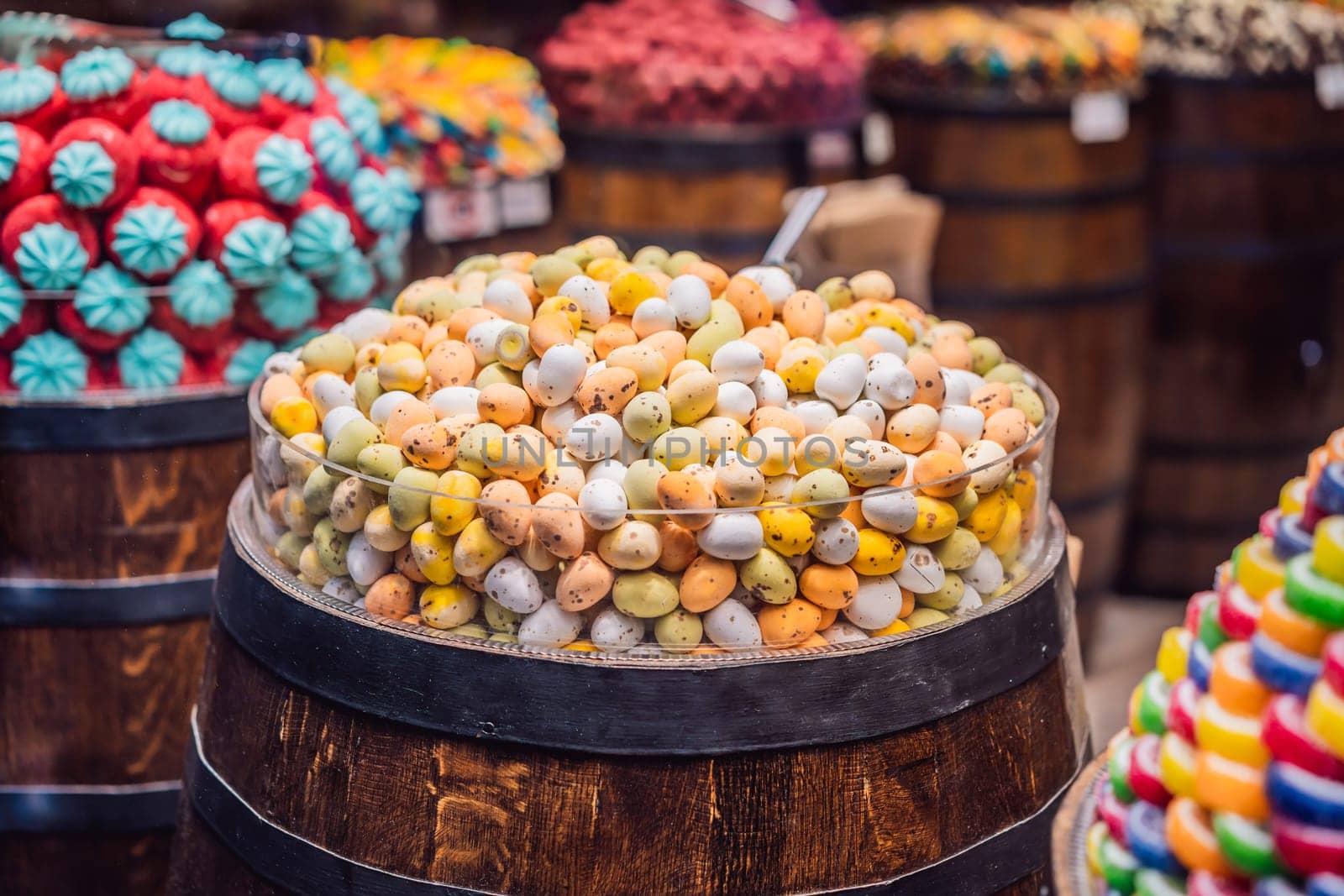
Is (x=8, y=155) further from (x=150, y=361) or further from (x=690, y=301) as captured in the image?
(x=690, y=301)

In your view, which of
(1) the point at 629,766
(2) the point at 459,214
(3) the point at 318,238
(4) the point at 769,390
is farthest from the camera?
(2) the point at 459,214

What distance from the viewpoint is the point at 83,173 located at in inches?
70.6

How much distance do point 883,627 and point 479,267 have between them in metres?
0.71

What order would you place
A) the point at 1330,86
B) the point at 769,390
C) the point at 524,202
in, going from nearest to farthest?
the point at 769,390 → the point at 524,202 → the point at 1330,86

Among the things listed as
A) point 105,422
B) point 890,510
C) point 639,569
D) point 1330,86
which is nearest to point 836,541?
point 890,510

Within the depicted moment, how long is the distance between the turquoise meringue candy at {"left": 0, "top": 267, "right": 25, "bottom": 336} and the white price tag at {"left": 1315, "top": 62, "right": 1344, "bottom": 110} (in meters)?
3.41

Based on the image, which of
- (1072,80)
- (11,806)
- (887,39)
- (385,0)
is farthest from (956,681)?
(385,0)

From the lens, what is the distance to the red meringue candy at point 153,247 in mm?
1822

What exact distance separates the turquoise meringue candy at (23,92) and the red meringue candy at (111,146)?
0.20 ft

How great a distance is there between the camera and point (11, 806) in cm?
185

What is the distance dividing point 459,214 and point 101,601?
154 centimetres

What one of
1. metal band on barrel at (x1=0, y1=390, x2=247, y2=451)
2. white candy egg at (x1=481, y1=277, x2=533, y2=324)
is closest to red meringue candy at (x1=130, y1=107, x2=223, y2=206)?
metal band on barrel at (x1=0, y1=390, x2=247, y2=451)

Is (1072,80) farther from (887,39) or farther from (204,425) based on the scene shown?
(204,425)

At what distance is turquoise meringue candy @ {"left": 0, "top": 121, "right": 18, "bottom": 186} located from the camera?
5.92ft
